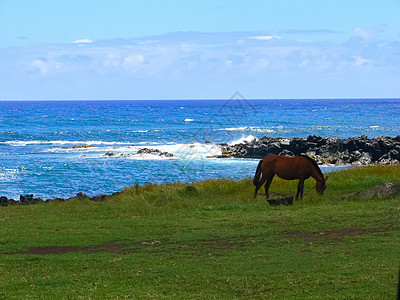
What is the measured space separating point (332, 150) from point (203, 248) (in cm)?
4851

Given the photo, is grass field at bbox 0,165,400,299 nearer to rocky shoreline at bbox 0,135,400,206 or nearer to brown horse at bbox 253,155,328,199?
brown horse at bbox 253,155,328,199

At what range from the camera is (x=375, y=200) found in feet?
71.2

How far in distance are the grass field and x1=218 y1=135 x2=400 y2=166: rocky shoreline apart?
1343 inches

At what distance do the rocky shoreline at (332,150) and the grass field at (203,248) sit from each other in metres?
34.1

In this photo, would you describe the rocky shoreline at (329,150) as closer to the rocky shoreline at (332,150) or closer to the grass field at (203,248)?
the rocky shoreline at (332,150)

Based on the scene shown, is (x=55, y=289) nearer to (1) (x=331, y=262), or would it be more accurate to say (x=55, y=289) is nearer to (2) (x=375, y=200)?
(1) (x=331, y=262)

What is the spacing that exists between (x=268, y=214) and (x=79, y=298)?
10.5 metres

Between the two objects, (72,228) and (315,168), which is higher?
(315,168)

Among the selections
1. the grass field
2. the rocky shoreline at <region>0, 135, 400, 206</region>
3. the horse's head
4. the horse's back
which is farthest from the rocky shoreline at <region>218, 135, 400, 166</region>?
the grass field

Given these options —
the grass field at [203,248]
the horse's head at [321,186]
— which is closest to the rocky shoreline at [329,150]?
the horse's head at [321,186]

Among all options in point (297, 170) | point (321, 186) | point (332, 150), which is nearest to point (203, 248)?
point (297, 170)

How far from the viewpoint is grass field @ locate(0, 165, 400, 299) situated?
10.7 m

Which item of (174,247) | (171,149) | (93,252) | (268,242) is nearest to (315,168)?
(268,242)

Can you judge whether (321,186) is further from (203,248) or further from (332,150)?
(332,150)
